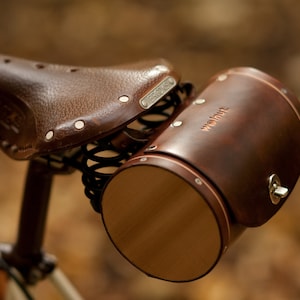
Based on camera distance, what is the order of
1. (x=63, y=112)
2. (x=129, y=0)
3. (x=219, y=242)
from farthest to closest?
(x=129, y=0) → (x=63, y=112) → (x=219, y=242)

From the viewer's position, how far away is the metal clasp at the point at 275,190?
2.39ft

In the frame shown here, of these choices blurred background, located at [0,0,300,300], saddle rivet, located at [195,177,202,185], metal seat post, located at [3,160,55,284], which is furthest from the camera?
blurred background, located at [0,0,300,300]

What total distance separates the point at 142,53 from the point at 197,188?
71.4 inches

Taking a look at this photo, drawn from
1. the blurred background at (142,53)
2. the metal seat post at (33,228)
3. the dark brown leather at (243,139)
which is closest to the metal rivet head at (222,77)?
the dark brown leather at (243,139)

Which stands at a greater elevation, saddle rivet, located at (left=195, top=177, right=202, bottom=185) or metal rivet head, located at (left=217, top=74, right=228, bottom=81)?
metal rivet head, located at (left=217, top=74, right=228, bottom=81)

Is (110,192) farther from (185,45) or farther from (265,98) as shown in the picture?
(185,45)

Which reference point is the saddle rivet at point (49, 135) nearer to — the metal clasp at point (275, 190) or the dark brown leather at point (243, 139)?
the dark brown leather at point (243, 139)

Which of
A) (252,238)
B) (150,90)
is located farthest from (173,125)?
(252,238)

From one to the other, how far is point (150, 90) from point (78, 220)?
3.65 feet

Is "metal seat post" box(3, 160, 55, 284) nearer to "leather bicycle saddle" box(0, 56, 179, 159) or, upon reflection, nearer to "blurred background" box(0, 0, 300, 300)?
"leather bicycle saddle" box(0, 56, 179, 159)

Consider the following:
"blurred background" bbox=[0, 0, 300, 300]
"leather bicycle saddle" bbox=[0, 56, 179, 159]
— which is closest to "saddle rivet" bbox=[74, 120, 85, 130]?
"leather bicycle saddle" bbox=[0, 56, 179, 159]

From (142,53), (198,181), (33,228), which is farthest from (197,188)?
(142,53)

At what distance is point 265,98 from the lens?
79 centimetres

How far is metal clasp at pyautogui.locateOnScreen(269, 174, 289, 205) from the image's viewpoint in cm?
73
